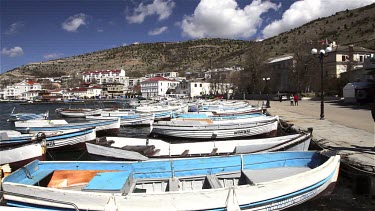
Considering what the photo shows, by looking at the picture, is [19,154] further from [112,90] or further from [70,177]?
[112,90]

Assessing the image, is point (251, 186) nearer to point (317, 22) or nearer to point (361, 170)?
point (361, 170)

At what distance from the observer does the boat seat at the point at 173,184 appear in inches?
288

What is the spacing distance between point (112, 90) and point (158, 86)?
3540 centimetres

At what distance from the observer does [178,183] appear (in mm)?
7637

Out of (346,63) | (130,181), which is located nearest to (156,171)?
(130,181)

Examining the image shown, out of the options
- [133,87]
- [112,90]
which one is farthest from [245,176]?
[133,87]

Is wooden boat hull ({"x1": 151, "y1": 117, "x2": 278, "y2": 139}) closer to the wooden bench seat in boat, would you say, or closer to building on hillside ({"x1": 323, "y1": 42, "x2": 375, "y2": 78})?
the wooden bench seat in boat

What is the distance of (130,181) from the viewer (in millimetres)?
7289

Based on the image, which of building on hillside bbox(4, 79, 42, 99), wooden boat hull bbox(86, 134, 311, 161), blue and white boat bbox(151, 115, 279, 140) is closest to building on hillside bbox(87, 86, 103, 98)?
building on hillside bbox(4, 79, 42, 99)

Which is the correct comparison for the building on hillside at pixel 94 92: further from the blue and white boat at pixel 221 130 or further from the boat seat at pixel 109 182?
the boat seat at pixel 109 182

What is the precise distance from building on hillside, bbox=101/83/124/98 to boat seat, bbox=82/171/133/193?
150275 mm

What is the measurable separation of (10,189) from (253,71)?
76.4 m

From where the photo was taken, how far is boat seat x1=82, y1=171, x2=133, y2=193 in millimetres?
6652

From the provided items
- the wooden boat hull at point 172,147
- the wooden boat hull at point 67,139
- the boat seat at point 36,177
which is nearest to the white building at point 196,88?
the wooden boat hull at point 67,139
